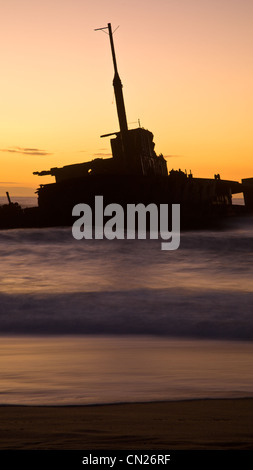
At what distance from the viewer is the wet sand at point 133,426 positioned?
370 centimetres

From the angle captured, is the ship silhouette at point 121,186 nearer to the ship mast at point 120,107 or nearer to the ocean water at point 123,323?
the ship mast at point 120,107

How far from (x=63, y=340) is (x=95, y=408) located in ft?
15.8

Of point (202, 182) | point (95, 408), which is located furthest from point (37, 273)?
point (202, 182)

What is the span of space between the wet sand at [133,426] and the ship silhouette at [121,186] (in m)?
30.8

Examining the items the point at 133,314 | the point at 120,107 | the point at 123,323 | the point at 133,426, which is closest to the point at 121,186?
the point at 120,107

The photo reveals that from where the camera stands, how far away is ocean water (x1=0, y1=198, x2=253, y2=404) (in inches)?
227

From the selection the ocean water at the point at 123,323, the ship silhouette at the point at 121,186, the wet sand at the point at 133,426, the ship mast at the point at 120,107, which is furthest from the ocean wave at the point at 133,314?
the ship mast at the point at 120,107

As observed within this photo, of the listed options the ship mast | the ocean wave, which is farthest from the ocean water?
the ship mast

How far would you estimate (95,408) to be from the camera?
15.6 ft

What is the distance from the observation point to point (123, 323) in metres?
11.4

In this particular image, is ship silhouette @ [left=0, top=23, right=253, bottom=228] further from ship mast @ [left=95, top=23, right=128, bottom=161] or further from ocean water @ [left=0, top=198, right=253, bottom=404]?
ocean water @ [left=0, top=198, right=253, bottom=404]

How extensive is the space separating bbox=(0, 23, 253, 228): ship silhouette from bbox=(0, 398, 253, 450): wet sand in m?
30.8

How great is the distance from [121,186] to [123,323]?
81.1ft
